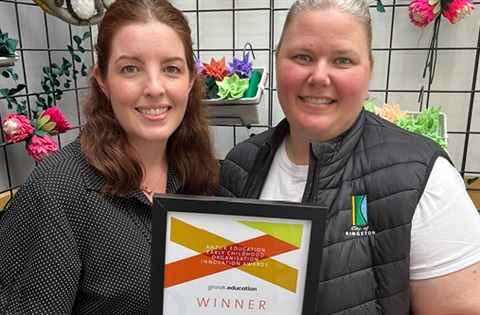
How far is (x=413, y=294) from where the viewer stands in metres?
0.76

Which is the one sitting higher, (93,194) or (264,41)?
(264,41)

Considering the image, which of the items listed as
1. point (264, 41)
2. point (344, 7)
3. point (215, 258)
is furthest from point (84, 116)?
Answer: point (264, 41)

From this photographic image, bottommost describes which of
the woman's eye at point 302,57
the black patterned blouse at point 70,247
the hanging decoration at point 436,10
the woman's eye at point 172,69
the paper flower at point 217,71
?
the black patterned blouse at point 70,247

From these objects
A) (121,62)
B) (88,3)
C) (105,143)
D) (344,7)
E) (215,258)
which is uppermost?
(88,3)

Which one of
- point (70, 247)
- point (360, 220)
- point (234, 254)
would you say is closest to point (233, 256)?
point (234, 254)

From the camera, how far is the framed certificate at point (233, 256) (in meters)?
0.64

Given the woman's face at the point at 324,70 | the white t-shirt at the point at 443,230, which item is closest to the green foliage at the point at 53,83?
the woman's face at the point at 324,70

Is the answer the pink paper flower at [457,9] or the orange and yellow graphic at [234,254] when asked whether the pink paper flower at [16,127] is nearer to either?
the orange and yellow graphic at [234,254]

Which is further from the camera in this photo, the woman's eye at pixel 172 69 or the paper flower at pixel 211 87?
the paper flower at pixel 211 87

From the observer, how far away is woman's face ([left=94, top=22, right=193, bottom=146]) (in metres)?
0.91

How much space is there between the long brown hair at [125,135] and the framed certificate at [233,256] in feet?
1.04

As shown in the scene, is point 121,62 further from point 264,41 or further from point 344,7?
point 264,41

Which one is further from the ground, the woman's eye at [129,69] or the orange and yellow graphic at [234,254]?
the woman's eye at [129,69]

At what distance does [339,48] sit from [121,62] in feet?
1.68
